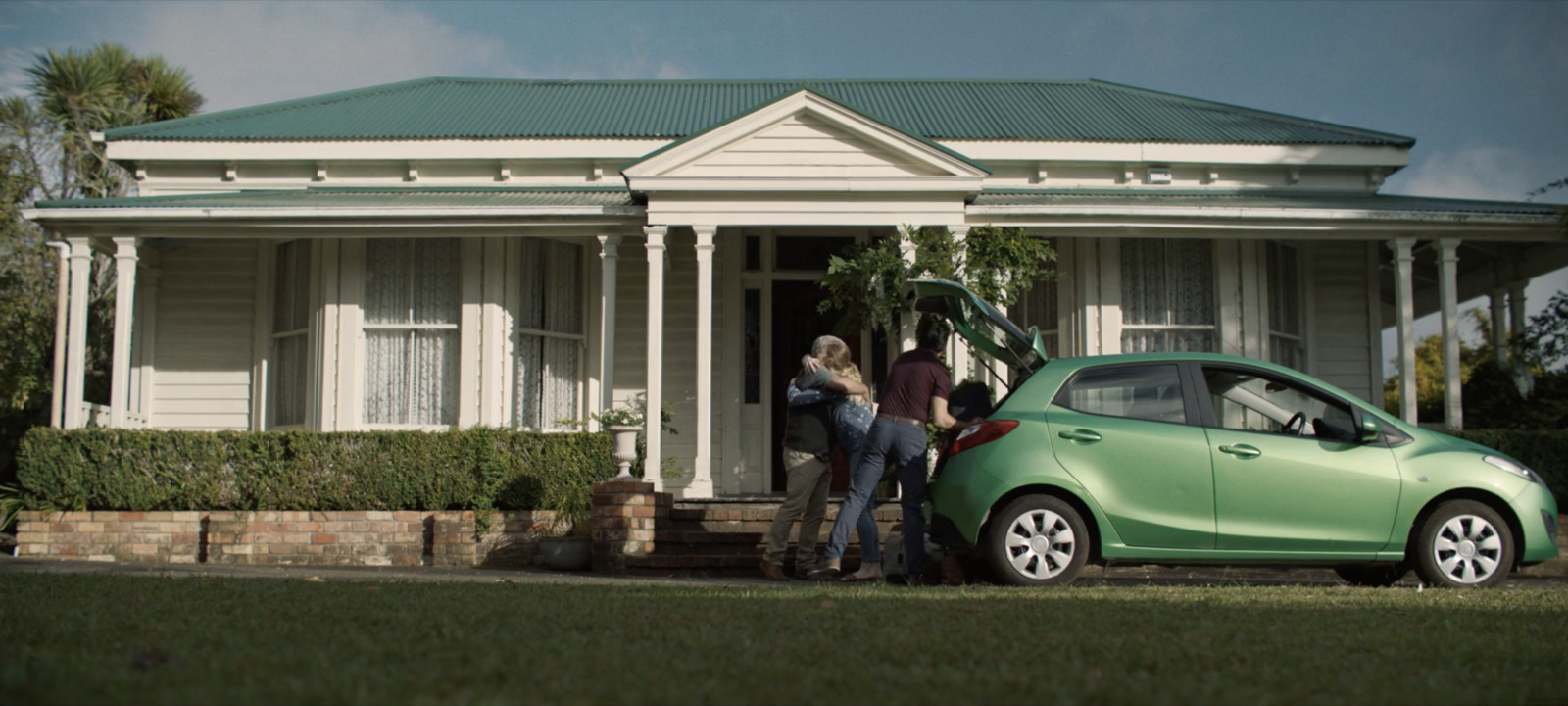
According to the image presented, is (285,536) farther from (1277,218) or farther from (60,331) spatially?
(1277,218)

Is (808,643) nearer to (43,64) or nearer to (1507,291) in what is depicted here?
(1507,291)

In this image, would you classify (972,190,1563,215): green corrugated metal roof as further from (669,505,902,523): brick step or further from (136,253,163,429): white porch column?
(136,253,163,429): white porch column

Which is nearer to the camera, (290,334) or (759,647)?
(759,647)

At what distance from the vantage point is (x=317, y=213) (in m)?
12.2

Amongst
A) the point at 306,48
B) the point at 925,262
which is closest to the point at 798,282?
the point at 925,262

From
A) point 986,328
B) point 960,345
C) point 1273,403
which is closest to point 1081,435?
point 986,328

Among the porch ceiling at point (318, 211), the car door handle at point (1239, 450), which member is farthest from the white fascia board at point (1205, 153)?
the car door handle at point (1239, 450)

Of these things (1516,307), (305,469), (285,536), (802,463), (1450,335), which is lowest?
(285,536)

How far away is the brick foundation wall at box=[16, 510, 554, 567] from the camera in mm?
11258

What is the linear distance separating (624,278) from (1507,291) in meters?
10.0

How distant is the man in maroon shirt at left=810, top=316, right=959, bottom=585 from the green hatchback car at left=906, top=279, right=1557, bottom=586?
13.1 inches

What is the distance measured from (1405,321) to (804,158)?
243 inches

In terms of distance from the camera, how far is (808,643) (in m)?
4.19

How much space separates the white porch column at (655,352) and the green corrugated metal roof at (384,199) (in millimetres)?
680
